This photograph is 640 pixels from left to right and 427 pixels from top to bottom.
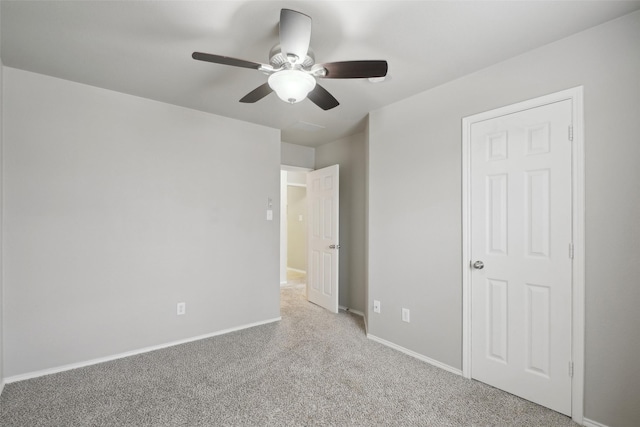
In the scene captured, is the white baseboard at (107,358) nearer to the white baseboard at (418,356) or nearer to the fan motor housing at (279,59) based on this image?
the white baseboard at (418,356)

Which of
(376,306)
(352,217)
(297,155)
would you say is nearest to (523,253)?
(376,306)

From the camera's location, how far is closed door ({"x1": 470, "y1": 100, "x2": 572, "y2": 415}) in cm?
192

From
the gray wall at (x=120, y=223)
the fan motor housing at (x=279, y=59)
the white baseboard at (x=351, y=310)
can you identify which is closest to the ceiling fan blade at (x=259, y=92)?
the fan motor housing at (x=279, y=59)

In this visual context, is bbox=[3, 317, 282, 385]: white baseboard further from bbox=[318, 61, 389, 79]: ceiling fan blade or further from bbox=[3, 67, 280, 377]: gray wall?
bbox=[318, 61, 389, 79]: ceiling fan blade

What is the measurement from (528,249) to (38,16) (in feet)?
11.2

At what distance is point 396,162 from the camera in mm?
2936

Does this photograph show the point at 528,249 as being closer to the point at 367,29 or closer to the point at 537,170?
the point at 537,170

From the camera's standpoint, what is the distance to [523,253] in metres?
2.09

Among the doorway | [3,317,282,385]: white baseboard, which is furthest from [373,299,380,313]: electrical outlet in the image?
the doorway

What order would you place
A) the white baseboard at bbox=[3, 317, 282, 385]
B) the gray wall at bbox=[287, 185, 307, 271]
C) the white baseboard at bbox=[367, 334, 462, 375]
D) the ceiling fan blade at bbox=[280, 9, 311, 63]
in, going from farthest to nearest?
the gray wall at bbox=[287, 185, 307, 271] < the white baseboard at bbox=[367, 334, 462, 375] < the white baseboard at bbox=[3, 317, 282, 385] < the ceiling fan blade at bbox=[280, 9, 311, 63]

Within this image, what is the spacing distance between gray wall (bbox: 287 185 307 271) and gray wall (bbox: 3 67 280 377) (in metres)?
3.17

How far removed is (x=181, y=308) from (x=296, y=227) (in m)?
4.09

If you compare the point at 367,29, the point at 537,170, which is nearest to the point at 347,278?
the point at 537,170

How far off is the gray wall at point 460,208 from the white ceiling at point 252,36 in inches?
6.8
